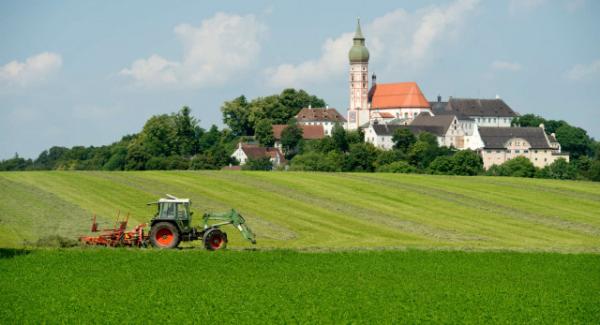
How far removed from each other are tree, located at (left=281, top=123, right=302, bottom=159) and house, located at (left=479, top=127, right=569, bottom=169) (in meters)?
34.4

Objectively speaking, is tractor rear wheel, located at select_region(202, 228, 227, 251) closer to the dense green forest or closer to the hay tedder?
the hay tedder

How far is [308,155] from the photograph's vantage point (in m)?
164

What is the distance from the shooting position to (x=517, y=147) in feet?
625

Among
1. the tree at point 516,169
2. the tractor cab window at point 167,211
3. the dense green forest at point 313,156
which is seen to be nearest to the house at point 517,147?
the dense green forest at point 313,156

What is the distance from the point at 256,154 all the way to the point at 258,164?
2036 cm

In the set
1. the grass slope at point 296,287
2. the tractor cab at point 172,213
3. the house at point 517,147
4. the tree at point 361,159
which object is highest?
the house at point 517,147

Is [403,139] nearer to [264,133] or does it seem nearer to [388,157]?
[388,157]

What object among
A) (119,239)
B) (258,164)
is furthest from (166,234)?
(258,164)

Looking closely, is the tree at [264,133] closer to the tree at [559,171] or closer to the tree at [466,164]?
the tree at [466,164]

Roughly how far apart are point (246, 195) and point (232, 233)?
61.7 ft

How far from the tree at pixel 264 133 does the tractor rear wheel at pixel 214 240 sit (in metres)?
153

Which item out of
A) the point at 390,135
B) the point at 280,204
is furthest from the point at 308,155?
the point at 280,204

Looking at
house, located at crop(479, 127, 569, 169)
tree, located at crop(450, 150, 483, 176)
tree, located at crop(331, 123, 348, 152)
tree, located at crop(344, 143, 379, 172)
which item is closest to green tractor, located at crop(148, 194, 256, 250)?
tree, located at crop(450, 150, 483, 176)

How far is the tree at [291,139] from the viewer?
195m
